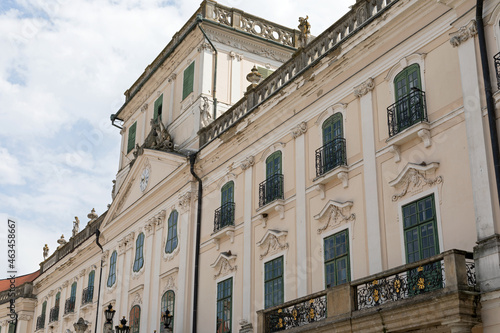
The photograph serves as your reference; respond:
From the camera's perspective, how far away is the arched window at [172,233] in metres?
24.9

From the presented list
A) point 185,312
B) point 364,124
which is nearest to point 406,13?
point 364,124

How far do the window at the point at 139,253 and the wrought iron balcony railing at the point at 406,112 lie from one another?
14.0 metres

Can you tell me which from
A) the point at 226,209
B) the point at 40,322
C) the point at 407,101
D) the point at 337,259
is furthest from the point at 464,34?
the point at 40,322

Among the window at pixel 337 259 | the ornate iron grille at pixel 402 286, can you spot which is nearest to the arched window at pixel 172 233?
the window at pixel 337 259

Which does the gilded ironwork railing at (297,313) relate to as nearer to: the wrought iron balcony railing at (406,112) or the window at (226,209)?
the wrought iron balcony railing at (406,112)

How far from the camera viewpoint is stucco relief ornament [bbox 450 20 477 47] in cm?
1449

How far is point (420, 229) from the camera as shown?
14703 millimetres

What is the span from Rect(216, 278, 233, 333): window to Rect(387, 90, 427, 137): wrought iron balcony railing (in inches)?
303

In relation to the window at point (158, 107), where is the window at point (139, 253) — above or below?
below

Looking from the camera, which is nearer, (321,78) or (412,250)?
(412,250)

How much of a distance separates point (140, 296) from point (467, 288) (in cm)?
1659

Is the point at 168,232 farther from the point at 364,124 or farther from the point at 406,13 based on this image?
the point at 406,13

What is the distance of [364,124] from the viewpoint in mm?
17141

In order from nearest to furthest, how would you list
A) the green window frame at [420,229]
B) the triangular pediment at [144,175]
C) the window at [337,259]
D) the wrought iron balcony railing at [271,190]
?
the green window frame at [420,229]
the window at [337,259]
the wrought iron balcony railing at [271,190]
the triangular pediment at [144,175]
